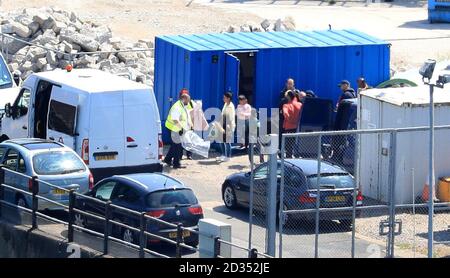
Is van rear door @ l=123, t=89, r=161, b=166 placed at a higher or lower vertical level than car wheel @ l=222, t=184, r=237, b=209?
higher

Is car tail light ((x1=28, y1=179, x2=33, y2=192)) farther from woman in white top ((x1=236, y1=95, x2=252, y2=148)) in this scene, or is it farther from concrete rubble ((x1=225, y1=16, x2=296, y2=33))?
concrete rubble ((x1=225, y1=16, x2=296, y2=33))

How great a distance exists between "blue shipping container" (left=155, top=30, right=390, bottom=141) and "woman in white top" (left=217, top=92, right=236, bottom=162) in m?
1.15

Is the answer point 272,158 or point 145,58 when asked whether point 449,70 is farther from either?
point 272,158

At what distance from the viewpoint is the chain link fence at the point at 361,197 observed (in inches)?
910

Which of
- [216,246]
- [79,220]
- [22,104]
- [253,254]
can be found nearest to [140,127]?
[22,104]

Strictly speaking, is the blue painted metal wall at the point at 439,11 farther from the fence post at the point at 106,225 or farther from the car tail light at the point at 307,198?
the fence post at the point at 106,225

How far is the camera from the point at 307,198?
23984 mm

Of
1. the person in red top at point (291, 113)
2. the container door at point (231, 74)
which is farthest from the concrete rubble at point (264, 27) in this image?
the person in red top at point (291, 113)

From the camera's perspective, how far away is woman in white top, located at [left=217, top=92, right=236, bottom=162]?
104ft

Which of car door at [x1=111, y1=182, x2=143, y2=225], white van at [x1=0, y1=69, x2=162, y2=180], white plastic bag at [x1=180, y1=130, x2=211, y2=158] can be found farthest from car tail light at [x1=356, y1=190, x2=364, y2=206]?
white plastic bag at [x1=180, y1=130, x2=211, y2=158]

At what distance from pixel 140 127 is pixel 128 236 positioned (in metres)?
6.06

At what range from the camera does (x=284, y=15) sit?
5312 centimetres

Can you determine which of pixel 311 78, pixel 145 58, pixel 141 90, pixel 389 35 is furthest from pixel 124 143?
pixel 389 35

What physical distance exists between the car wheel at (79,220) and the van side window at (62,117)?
4936 mm
